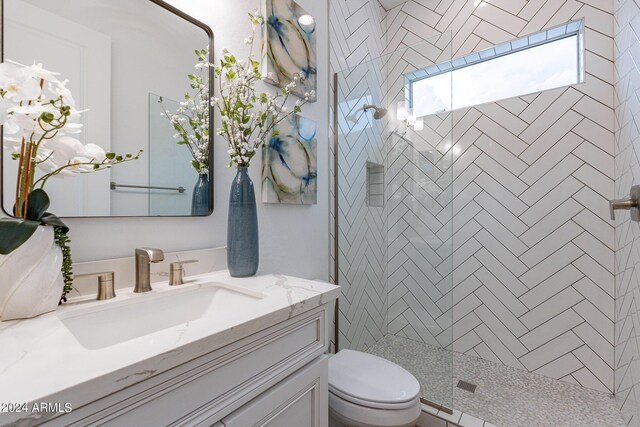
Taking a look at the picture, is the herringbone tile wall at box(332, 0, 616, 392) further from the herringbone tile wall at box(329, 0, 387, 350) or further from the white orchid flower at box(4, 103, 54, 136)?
the white orchid flower at box(4, 103, 54, 136)

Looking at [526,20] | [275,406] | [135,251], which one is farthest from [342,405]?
[526,20]

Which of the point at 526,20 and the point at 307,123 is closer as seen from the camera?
the point at 307,123

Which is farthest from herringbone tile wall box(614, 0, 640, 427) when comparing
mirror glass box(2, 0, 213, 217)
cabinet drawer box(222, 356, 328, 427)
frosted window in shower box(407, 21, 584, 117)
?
mirror glass box(2, 0, 213, 217)

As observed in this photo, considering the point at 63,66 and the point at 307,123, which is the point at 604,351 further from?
the point at 63,66

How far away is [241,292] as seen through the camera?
956mm

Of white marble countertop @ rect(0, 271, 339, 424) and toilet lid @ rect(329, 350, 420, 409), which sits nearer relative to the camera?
white marble countertop @ rect(0, 271, 339, 424)

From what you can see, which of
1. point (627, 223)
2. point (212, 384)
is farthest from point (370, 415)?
point (627, 223)

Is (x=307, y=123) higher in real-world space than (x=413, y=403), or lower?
higher

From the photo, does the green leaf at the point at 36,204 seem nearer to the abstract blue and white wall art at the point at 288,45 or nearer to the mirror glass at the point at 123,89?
the mirror glass at the point at 123,89

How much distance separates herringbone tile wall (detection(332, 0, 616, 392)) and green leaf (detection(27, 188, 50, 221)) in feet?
5.28

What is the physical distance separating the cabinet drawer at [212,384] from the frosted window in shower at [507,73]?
1.72 metres

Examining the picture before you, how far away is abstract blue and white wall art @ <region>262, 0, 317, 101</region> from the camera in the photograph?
1379 millimetres

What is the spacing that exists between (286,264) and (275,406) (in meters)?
0.81

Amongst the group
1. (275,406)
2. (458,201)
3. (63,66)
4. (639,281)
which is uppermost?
(63,66)
